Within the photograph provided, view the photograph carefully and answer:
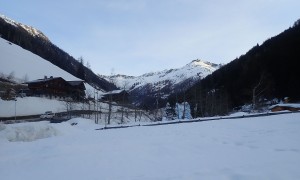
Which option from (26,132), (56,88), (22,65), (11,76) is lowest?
(26,132)

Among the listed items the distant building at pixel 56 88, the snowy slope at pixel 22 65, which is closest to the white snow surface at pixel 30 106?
the distant building at pixel 56 88

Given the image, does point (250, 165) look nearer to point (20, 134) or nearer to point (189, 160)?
point (189, 160)

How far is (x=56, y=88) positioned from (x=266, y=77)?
62.3 metres

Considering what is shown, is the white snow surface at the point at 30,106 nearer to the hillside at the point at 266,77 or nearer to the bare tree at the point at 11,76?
the bare tree at the point at 11,76

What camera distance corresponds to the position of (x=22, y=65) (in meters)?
110

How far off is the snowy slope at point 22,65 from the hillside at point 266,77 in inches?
2285

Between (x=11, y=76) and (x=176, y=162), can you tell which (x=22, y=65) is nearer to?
(x=11, y=76)

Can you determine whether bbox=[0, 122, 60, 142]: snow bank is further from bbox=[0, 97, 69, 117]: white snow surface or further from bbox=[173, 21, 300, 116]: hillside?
bbox=[0, 97, 69, 117]: white snow surface

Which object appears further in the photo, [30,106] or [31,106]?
[31,106]

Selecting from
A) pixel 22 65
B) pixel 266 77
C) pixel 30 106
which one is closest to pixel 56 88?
pixel 22 65

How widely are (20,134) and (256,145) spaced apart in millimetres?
14814

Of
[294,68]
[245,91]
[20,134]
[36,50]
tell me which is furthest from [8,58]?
[20,134]

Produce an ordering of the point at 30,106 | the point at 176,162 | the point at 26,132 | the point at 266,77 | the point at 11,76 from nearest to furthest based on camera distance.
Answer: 1. the point at 176,162
2. the point at 26,132
3. the point at 266,77
4. the point at 30,106
5. the point at 11,76

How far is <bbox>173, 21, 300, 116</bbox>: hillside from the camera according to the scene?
6969 centimetres
